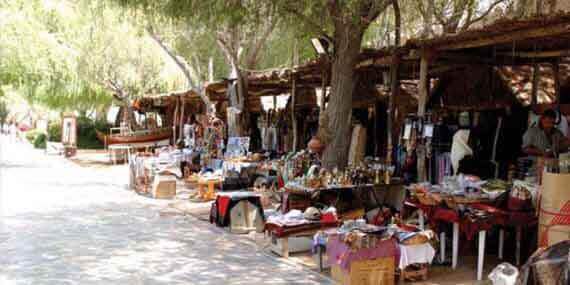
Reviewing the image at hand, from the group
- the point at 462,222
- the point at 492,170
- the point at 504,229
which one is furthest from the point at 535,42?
the point at 462,222

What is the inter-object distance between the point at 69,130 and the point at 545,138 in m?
21.4

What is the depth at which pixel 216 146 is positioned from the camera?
575 inches

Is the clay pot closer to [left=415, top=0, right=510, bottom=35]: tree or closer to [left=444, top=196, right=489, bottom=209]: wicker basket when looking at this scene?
[left=444, top=196, right=489, bottom=209]: wicker basket

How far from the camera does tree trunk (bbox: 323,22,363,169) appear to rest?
891 cm

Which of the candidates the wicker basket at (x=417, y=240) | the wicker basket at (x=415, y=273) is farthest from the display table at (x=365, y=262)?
the wicker basket at (x=415, y=273)

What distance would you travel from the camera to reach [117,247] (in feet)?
23.9

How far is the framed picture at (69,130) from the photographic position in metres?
24.2

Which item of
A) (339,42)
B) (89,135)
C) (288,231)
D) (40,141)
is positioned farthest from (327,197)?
(40,141)

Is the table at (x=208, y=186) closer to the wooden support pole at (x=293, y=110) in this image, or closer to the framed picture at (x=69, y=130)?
the wooden support pole at (x=293, y=110)

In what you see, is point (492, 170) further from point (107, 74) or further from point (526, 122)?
point (107, 74)

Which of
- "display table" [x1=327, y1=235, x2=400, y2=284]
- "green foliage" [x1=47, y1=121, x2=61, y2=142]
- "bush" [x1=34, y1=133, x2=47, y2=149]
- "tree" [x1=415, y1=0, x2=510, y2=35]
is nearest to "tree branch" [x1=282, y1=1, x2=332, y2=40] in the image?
"tree" [x1=415, y1=0, x2=510, y2=35]

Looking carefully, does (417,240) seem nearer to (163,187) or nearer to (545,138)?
(545,138)

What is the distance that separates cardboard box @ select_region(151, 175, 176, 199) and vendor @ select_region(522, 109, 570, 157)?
7349 mm

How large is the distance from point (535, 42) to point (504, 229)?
2988 mm
